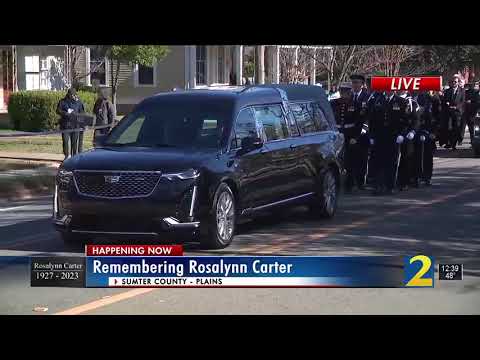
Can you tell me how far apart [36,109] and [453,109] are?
11.6 metres

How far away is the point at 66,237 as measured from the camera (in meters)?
10.8

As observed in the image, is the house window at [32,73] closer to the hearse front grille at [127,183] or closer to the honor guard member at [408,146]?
the honor guard member at [408,146]

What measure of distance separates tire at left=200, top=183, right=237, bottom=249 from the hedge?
60.1ft

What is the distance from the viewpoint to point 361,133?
16.6 metres

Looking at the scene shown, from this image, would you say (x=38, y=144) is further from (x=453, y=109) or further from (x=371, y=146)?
(x=371, y=146)

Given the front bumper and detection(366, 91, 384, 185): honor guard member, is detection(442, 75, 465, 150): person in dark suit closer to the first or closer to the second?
detection(366, 91, 384, 185): honor guard member

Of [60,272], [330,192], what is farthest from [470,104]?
[60,272]

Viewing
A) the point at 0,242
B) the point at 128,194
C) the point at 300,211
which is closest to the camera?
the point at 128,194

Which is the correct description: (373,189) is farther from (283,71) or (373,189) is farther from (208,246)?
(283,71)

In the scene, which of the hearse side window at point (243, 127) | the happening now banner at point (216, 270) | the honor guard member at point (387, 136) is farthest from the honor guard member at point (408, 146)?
the happening now banner at point (216, 270)

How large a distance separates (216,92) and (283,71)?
780 inches

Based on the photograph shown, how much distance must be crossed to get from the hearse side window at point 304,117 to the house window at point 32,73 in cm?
2580
